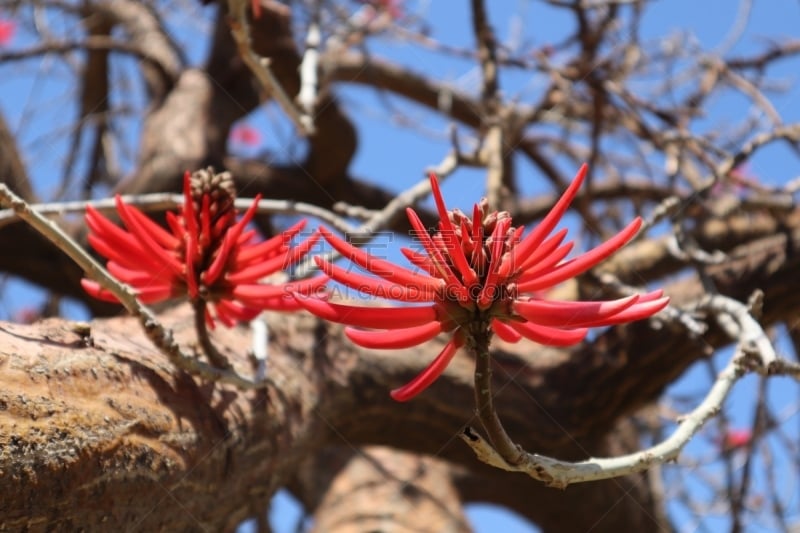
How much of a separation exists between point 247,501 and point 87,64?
1919 millimetres

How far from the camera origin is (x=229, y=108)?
2.24 m

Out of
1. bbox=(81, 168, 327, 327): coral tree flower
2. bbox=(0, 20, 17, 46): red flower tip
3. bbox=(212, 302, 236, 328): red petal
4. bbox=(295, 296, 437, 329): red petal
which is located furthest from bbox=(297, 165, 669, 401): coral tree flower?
bbox=(0, 20, 17, 46): red flower tip

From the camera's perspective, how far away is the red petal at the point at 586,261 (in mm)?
628

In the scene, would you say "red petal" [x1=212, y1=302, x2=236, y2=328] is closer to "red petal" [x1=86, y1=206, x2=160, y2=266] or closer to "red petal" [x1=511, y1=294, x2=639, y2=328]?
"red petal" [x1=86, y1=206, x2=160, y2=266]

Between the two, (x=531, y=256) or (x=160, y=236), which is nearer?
(x=531, y=256)

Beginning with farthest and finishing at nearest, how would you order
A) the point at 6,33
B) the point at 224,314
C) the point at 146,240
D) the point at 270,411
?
the point at 6,33 < the point at 270,411 < the point at 224,314 < the point at 146,240

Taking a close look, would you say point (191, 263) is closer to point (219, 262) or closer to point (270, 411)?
point (219, 262)

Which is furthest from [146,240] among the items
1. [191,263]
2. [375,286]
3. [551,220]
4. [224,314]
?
[551,220]

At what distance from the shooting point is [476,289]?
0.65 m

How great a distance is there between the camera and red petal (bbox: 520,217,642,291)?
63 centimetres

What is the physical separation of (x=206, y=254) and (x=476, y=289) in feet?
1.17

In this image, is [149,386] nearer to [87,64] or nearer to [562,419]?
[562,419]

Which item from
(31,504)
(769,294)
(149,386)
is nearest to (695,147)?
(769,294)

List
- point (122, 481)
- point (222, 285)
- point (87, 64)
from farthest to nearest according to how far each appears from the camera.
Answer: point (87, 64) → point (222, 285) → point (122, 481)
